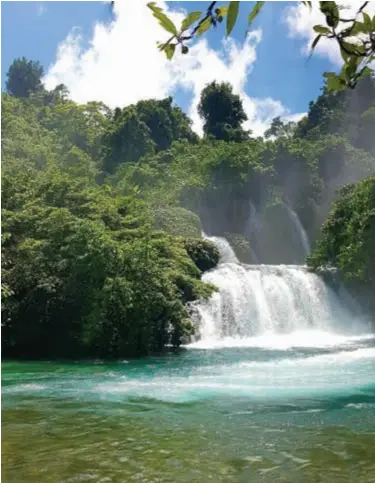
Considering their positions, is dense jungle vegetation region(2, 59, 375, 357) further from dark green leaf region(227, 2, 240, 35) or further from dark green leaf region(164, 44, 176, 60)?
dark green leaf region(227, 2, 240, 35)

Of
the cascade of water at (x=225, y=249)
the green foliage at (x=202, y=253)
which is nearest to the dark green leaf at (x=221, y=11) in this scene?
the green foliage at (x=202, y=253)

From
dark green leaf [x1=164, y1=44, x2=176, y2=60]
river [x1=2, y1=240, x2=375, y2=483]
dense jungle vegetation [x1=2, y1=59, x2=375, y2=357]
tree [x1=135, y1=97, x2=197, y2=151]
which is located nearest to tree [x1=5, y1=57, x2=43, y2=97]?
dense jungle vegetation [x1=2, y1=59, x2=375, y2=357]

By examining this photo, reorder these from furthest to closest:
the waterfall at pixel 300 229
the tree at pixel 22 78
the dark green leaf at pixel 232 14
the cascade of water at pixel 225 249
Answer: the tree at pixel 22 78, the waterfall at pixel 300 229, the cascade of water at pixel 225 249, the dark green leaf at pixel 232 14

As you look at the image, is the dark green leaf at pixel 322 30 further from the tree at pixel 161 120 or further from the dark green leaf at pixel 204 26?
the tree at pixel 161 120

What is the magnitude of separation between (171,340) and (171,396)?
7.16m

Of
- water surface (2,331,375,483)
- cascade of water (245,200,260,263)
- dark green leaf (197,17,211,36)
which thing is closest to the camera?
dark green leaf (197,17,211,36)

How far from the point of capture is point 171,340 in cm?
1566

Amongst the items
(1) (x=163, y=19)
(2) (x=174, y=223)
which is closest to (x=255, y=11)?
(1) (x=163, y=19)

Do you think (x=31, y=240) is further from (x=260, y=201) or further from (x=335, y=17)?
(x=260, y=201)

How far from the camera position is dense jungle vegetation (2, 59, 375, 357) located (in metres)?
13.9

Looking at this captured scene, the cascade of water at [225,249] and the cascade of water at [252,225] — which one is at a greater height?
the cascade of water at [252,225]

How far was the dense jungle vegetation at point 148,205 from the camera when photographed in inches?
548

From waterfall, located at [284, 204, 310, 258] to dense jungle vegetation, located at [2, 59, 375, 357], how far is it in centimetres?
25

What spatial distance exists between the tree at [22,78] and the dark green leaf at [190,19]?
59.7 meters
